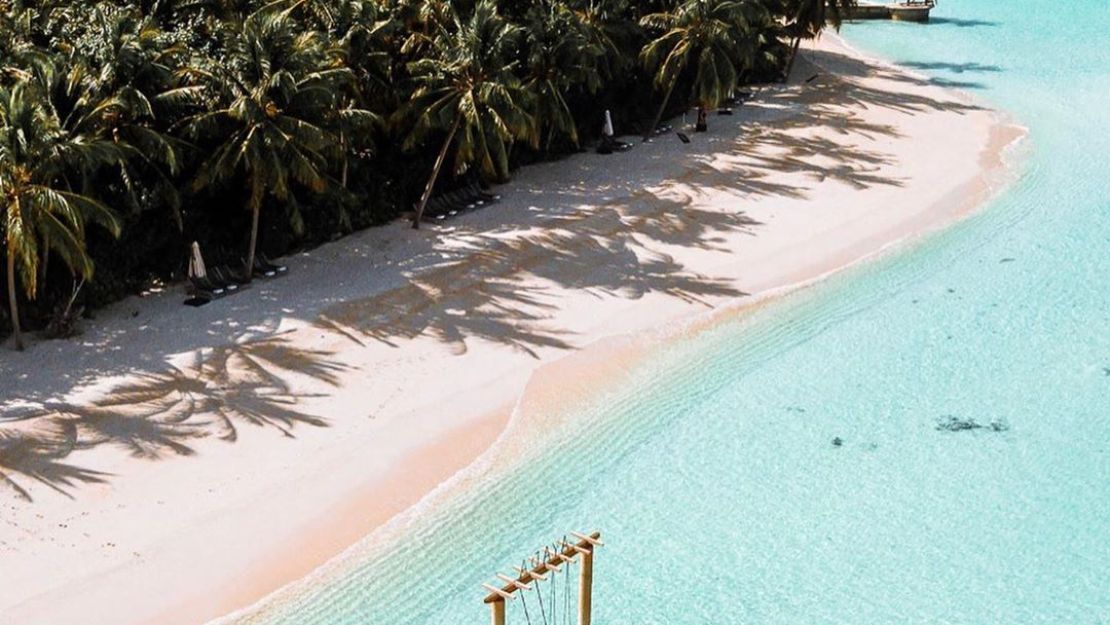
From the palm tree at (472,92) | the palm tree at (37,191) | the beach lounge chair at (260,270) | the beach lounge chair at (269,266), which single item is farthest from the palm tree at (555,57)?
the palm tree at (37,191)

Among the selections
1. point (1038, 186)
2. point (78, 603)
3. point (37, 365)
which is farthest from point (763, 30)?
point (78, 603)

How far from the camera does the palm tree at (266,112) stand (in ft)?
91.0

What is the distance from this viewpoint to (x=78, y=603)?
18047mm

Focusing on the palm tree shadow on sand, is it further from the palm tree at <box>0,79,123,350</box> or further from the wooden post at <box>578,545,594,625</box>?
the wooden post at <box>578,545,594,625</box>

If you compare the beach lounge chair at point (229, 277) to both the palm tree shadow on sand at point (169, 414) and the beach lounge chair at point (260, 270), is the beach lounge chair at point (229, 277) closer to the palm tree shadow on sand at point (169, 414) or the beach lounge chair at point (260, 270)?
the beach lounge chair at point (260, 270)

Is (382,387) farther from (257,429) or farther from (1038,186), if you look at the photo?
(1038,186)

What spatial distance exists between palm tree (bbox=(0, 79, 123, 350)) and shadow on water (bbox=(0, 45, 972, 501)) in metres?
2.30

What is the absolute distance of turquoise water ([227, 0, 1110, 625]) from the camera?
756 inches


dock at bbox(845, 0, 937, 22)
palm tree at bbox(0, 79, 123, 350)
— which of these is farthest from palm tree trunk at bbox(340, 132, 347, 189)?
dock at bbox(845, 0, 937, 22)

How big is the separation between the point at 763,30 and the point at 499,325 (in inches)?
A: 1090

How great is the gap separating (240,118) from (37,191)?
18.3 ft

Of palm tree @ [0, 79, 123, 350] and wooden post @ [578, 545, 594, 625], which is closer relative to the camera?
wooden post @ [578, 545, 594, 625]

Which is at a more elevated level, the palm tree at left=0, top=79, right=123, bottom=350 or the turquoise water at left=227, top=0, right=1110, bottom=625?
the palm tree at left=0, top=79, right=123, bottom=350

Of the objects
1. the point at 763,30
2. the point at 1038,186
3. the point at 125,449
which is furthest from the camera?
the point at 763,30
